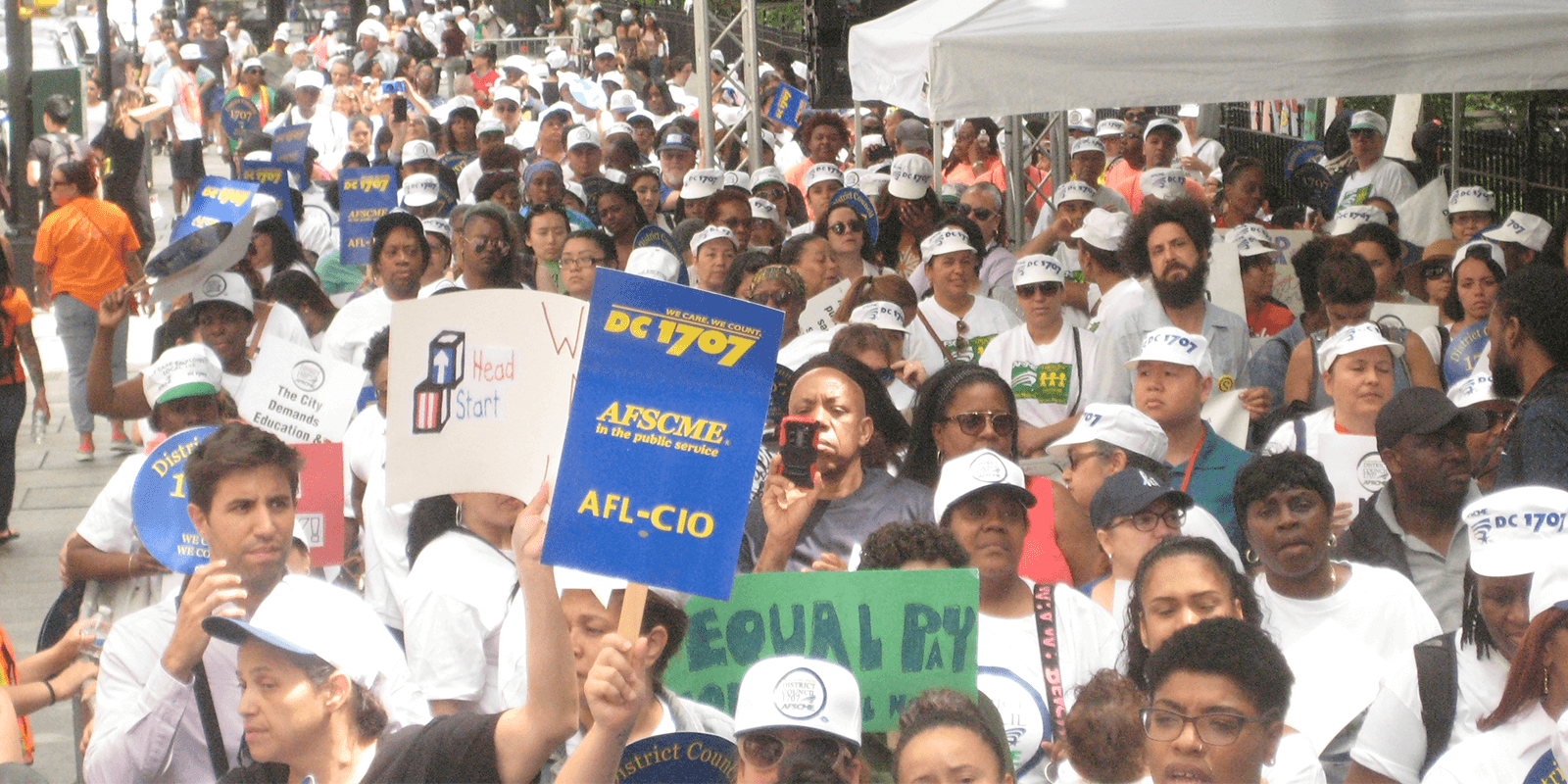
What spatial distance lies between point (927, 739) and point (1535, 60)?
4449mm

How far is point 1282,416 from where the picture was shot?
6.62 meters

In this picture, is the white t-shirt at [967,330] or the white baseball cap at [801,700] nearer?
the white baseball cap at [801,700]

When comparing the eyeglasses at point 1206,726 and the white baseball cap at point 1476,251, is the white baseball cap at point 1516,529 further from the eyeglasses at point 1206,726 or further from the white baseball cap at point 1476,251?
the white baseball cap at point 1476,251

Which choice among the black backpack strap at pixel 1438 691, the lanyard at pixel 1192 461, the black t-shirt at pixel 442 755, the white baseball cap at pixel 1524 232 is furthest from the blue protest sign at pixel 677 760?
the white baseball cap at pixel 1524 232

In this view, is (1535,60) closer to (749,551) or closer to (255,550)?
(749,551)

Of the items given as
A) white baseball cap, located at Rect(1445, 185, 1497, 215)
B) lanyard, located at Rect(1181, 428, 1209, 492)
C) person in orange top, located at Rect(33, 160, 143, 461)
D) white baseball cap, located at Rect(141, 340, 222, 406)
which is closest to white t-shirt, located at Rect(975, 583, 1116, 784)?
lanyard, located at Rect(1181, 428, 1209, 492)

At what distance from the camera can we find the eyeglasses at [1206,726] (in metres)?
3.47

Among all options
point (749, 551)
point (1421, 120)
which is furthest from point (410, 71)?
point (749, 551)

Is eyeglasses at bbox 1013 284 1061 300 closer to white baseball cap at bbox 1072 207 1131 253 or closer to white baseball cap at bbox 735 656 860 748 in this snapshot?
white baseball cap at bbox 1072 207 1131 253

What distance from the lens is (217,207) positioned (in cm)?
839

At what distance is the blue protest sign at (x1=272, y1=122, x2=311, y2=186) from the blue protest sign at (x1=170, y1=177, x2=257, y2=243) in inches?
183

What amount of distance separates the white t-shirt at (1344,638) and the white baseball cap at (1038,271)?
3018 mm

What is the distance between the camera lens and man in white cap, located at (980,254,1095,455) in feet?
23.8

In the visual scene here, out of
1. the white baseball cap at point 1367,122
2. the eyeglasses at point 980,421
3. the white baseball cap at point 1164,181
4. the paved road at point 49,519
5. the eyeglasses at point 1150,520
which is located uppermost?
the white baseball cap at point 1367,122
